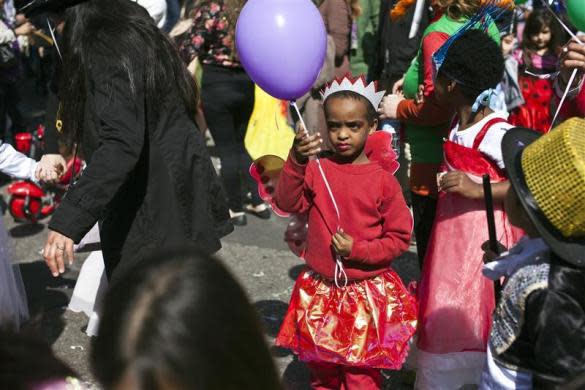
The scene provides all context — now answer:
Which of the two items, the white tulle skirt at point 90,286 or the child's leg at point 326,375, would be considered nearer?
the child's leg at point 326,375

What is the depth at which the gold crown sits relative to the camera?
2209 millimetres

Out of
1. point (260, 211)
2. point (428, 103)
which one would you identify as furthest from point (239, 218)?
point (428, 103)

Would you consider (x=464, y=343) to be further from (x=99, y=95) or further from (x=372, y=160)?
(x=99, y=95)

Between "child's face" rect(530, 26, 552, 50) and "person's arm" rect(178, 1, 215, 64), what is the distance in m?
2.62

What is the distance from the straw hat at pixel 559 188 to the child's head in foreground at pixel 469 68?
0.99 m

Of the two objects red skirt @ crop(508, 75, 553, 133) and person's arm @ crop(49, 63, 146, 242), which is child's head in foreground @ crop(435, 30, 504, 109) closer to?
person's arm @ crop(49, 63, 146, 242)

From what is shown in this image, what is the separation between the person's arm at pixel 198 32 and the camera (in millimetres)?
6016

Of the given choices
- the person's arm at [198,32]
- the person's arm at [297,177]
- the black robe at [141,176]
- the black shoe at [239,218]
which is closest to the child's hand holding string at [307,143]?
the person's arm at [297,177]

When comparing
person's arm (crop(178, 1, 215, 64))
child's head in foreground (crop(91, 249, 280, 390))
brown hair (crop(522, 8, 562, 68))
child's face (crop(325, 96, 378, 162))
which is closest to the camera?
child's head in foreground (crop(91, 249, 280, 390))

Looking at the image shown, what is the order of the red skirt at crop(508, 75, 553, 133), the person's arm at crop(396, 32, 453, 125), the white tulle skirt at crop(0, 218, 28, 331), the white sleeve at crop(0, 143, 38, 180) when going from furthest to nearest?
1. the red skirt at crop(508, 75, 553, 133)
2. the white sleeve at crop(0, 143, 38, 180)
3. the white tulle skirt at crop(0, 218, 28, 331)
4. the person's arm at crop(396, 32, 453, 125)

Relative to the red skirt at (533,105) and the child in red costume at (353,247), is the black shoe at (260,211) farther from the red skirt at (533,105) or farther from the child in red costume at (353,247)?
the child in red costume at (353,247)

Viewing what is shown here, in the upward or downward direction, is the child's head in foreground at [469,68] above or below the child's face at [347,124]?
above

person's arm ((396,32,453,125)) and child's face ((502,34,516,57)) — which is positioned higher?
person's arm ((396,32,453,125))

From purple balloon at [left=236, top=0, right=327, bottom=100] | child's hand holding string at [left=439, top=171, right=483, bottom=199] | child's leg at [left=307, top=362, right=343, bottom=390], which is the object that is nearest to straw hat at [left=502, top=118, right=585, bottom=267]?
child's hand holding string at [left=439, top=171, right=483, bottom=199]
